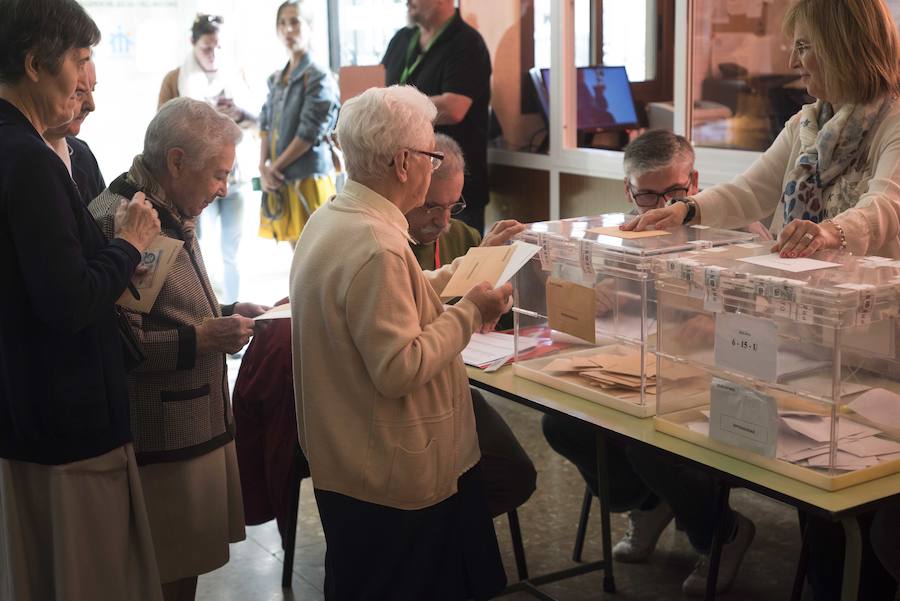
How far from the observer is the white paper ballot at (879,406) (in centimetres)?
208

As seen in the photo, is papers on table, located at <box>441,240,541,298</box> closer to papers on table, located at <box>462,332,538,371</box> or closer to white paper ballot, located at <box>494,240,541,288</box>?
white paper ballot, located at <box>494,240,541,288</box>

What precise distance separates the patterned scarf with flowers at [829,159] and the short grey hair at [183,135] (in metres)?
1.42

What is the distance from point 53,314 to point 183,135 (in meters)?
0.61

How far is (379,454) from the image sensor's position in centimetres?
212

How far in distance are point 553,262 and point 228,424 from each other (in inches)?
34.2

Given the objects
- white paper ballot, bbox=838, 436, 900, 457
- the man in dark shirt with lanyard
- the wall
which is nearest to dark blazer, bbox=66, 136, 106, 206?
white paper ballot, bbox=838, 436, 900, 457

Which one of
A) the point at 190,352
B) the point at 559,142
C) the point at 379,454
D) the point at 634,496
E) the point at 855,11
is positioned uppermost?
the point at 855,11

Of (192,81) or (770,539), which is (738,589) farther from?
(192,81)

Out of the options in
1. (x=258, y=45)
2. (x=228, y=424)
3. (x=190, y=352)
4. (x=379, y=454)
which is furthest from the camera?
(x=258, y=45)

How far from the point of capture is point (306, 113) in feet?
18.5

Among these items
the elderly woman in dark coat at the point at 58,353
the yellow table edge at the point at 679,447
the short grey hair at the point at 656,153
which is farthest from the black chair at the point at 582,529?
the elderly woman in dark coat at the point at 58,353

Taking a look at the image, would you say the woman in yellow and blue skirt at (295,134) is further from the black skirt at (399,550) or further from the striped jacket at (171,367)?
the black skirt at (399,550)

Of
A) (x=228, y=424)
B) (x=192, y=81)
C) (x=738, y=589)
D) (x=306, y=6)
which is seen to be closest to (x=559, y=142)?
(x=306, y=6)

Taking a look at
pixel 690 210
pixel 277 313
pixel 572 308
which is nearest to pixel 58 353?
pixel 277 313
